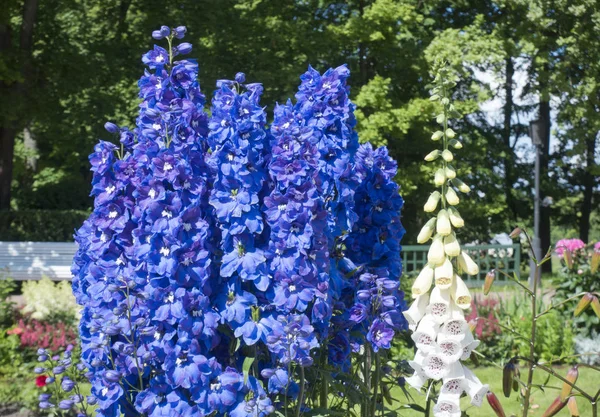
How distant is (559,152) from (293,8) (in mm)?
12746

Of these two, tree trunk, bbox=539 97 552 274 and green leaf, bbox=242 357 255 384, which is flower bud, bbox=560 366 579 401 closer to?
green leaf, bbox=242 357 255 384

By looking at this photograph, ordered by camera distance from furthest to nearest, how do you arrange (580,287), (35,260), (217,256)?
(35,260)
(580,287)
(217,256)

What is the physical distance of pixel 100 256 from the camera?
2990mm

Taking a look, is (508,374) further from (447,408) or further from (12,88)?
(12,88)

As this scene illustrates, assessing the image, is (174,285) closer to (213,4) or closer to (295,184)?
(295,184)

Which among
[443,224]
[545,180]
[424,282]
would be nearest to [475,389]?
[424,282]

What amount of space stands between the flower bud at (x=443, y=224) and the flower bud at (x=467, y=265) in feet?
0.43

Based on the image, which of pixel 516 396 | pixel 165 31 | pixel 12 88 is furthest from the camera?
pixel 12 88

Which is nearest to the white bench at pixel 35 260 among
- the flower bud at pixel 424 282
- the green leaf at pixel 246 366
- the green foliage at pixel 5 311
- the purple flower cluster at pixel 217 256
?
the green foliage at pixel 5 311

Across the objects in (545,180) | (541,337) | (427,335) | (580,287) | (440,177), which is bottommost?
(541,337)

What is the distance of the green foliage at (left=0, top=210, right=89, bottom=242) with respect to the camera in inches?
611

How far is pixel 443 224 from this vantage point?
8.30 ft

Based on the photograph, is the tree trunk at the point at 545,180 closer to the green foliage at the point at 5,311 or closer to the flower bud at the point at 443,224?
the green foliage at the point at 5,311

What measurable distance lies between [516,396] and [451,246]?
381cm
